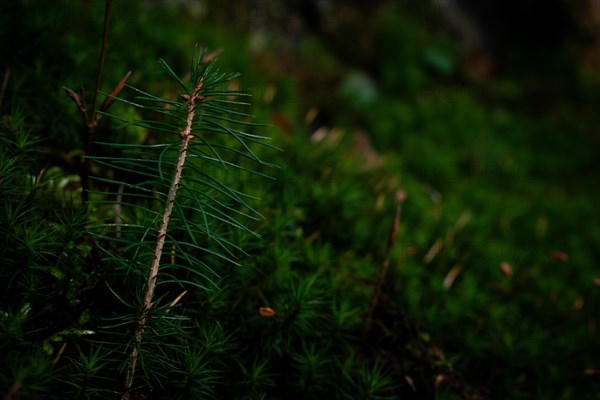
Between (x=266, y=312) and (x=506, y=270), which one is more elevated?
(x=506, y=270)

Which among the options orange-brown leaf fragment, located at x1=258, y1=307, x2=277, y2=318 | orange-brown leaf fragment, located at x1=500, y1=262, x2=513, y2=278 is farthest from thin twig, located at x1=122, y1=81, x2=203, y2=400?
orange-brown leaf fragment, located at x1=500, y1=262, x2=513, y2=278

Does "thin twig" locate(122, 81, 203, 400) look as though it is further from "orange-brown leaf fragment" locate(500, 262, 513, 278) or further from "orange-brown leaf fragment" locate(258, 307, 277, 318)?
"orange-brown leaf fragment" locate(500, 262, 513, 278)

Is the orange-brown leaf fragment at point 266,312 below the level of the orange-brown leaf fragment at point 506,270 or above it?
below

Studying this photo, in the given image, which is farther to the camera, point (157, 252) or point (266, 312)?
point (266, 312)

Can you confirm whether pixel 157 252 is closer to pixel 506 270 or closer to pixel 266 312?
pixel 266 312

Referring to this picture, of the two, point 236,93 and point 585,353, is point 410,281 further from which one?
point 236,93

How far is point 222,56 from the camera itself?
3547 mm

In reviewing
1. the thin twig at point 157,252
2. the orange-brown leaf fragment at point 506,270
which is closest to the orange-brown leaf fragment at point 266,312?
the thin twig at point 157,252

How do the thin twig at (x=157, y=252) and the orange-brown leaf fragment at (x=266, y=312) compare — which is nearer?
the thin twig at (x=157, y=252)

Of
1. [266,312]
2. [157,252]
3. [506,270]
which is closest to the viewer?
[157,252]

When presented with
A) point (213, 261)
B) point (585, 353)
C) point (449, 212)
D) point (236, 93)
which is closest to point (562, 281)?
point (585, 353)

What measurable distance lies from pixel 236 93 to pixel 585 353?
2.61 meters

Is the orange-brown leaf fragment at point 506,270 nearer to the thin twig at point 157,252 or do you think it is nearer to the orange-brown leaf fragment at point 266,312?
the orange-brown leaf fragment at point 266,312

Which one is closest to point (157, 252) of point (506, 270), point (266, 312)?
point (266, 312)
